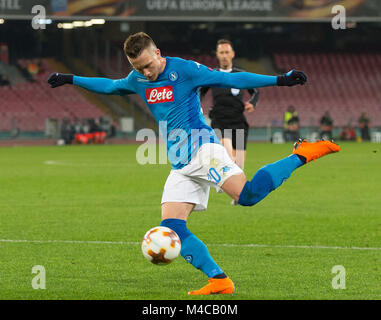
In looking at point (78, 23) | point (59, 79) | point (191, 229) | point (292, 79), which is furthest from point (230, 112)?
point (78, 23)

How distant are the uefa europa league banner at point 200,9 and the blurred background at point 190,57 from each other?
4cm

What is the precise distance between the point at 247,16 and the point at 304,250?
90.2ft

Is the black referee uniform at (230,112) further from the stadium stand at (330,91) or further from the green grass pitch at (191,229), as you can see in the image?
the stadium stand at (330,91)

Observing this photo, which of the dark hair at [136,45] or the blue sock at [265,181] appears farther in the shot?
the blue sock at [265,181]

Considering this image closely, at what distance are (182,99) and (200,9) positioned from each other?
95.1ft

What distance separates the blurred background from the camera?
3516cm

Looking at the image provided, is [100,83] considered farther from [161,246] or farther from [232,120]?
[232,120]

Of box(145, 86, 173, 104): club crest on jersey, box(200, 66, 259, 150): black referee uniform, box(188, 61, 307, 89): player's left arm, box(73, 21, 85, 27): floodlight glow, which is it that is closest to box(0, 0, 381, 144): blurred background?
box(73, 21, 85, 27): floodlight glow

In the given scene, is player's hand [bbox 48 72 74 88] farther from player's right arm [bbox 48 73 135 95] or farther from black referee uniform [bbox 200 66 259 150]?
black referee uniform [bbox 200 66 259 150]

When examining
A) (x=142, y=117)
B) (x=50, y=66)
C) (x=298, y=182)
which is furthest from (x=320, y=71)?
(x=298, y=182)

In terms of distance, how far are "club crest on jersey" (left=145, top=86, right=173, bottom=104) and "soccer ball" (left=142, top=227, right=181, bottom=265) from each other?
107cm

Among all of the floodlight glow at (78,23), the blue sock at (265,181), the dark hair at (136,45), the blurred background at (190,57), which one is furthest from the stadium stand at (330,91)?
the dark hair at (136,45)

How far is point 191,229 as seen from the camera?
1068 centimetres

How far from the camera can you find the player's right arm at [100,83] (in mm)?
6941
